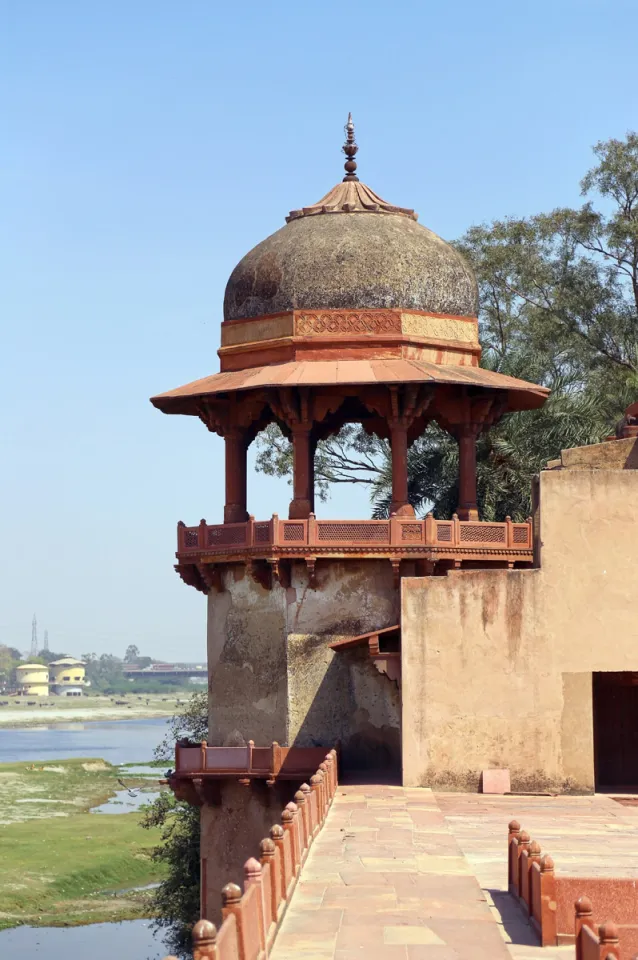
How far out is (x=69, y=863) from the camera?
52.6 m

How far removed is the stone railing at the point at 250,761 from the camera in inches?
969

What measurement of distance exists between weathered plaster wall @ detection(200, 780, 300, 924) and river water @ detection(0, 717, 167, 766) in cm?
7753

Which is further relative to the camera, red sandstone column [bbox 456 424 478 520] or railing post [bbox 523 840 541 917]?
red sandstone column [bbox 456 424 478 520]

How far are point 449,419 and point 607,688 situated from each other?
16.7ft

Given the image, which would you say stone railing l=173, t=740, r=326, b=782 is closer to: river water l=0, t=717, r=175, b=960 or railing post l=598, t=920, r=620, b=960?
railing post l=598, t=920, r=620, b=960

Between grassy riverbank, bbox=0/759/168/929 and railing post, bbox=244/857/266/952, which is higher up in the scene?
railing post, bbox=244/857/266/952

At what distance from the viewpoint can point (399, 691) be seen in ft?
81.6

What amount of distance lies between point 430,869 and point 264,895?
383cm

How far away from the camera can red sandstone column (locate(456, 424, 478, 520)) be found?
26.5 metres

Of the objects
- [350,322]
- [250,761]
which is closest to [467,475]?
[350,322]

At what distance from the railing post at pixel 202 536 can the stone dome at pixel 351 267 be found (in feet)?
11.7

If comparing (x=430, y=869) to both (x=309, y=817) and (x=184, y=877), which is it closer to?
(x=309, y=817)

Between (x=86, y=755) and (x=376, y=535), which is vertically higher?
(x=376, y=535)

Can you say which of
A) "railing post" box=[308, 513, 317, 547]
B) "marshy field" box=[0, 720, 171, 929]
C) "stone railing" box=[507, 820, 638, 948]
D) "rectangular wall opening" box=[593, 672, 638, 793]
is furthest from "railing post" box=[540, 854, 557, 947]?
"marshy field" box=[0, 720, 171, 929]
